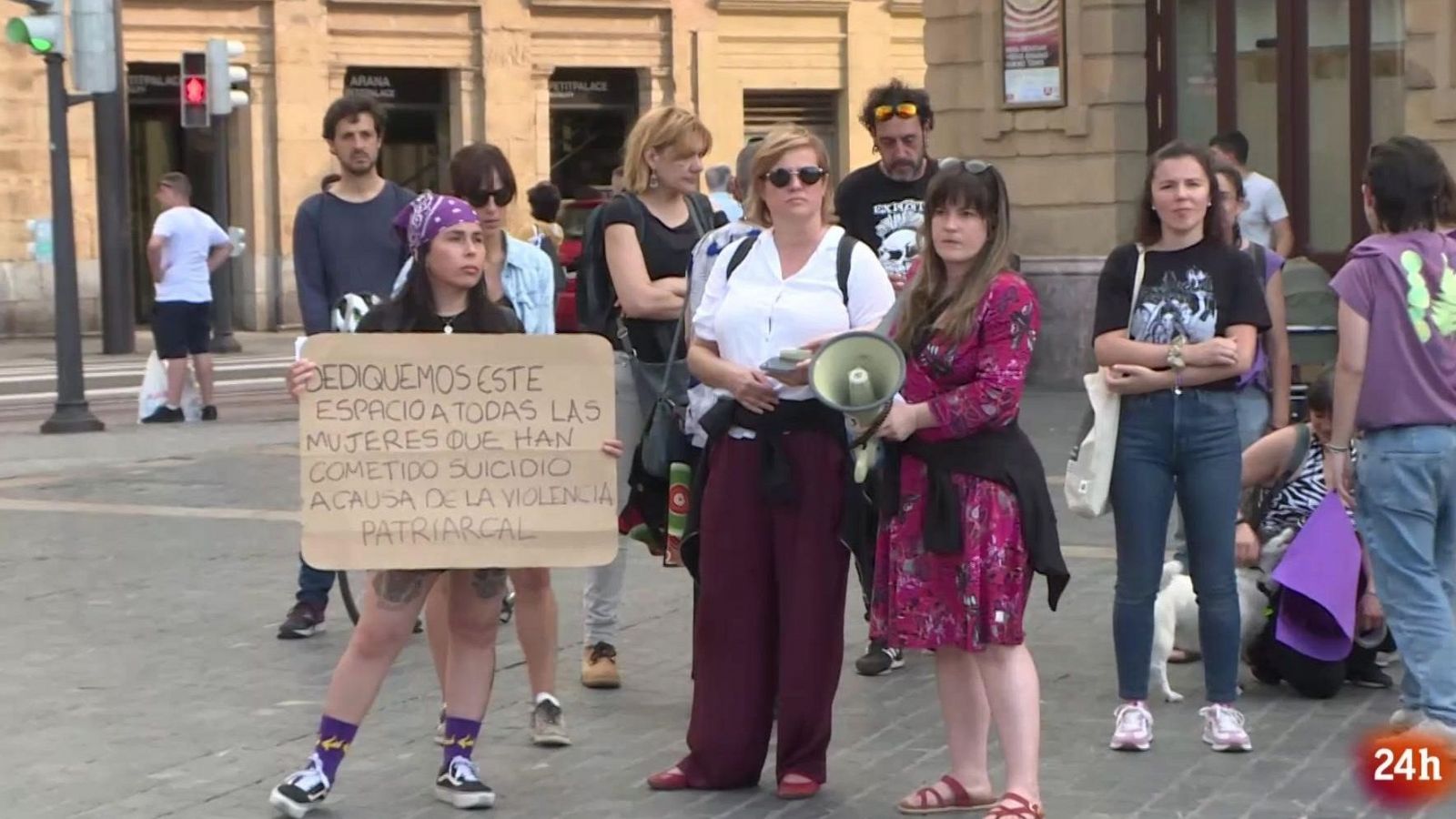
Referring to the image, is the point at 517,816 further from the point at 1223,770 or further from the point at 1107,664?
the point at 1107,664

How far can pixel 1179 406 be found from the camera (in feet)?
22.3

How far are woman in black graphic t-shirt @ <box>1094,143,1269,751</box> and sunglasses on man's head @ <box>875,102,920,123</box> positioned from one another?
1400mm

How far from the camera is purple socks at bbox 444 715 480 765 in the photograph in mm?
6332

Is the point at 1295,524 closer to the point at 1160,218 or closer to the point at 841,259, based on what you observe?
the point at 1160,218

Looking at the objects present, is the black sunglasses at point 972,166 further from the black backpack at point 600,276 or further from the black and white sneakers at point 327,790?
the black and white sneakers at point 327,790

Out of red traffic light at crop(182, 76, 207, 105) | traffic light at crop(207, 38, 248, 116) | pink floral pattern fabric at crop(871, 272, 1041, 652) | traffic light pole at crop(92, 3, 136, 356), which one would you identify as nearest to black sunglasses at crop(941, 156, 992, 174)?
pink floral pattern fabric at crop(871, 272, 1041, 652)

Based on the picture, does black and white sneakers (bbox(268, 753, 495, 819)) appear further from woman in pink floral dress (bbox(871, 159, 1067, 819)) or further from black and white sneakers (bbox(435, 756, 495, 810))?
woman in pink floral dress (bbox(871, 159, 1067, 819))

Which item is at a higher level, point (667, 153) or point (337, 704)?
point (667, 153)

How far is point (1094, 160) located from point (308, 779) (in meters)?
12.0

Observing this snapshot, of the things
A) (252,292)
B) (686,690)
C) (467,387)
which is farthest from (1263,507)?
(252,292)

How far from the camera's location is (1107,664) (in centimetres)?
802

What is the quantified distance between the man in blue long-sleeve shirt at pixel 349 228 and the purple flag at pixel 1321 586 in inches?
126

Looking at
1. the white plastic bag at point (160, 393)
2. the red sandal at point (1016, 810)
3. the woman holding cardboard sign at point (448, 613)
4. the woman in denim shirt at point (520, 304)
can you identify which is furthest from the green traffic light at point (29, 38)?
the red sandal at point (1016, 810)

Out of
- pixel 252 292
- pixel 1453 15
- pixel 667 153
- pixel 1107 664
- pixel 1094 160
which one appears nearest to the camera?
pixel 667 153
